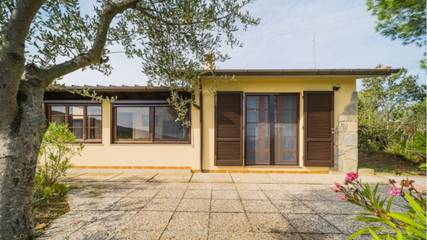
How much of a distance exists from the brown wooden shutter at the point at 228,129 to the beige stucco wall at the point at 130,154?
0.92 metres

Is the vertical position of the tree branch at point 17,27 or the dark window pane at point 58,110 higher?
the tree branch at point 17,27

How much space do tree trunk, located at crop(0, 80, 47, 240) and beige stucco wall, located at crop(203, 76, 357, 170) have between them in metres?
5.18

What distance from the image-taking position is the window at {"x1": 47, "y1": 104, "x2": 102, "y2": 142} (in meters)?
7.98

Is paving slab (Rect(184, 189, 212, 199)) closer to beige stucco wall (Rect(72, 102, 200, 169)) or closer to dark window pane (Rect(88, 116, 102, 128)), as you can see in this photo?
beige stucco wall (Rect(72, 102, 200, 169))

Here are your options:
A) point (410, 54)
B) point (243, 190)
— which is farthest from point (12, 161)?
point (410, 54)

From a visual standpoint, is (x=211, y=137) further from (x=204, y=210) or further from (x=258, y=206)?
(x=204, y=210)

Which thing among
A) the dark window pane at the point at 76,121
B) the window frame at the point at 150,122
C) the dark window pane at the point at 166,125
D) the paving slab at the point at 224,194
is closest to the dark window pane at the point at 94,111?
the dark window pane at the point at 76,121

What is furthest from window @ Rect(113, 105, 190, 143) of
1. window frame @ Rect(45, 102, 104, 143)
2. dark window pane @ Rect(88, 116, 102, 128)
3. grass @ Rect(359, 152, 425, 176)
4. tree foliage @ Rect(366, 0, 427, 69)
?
grass @ Rect(359, 152, 425, 176)

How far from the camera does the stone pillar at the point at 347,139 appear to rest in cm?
716

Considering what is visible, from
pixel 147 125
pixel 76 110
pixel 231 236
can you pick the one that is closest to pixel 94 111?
pixel 76 110

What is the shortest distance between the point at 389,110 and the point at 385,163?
385cm

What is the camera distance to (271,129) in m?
→ 7.62

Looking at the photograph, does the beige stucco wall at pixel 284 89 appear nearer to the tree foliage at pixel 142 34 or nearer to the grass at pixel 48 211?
the tree foliage at pixel 142 34

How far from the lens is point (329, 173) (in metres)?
7.21
